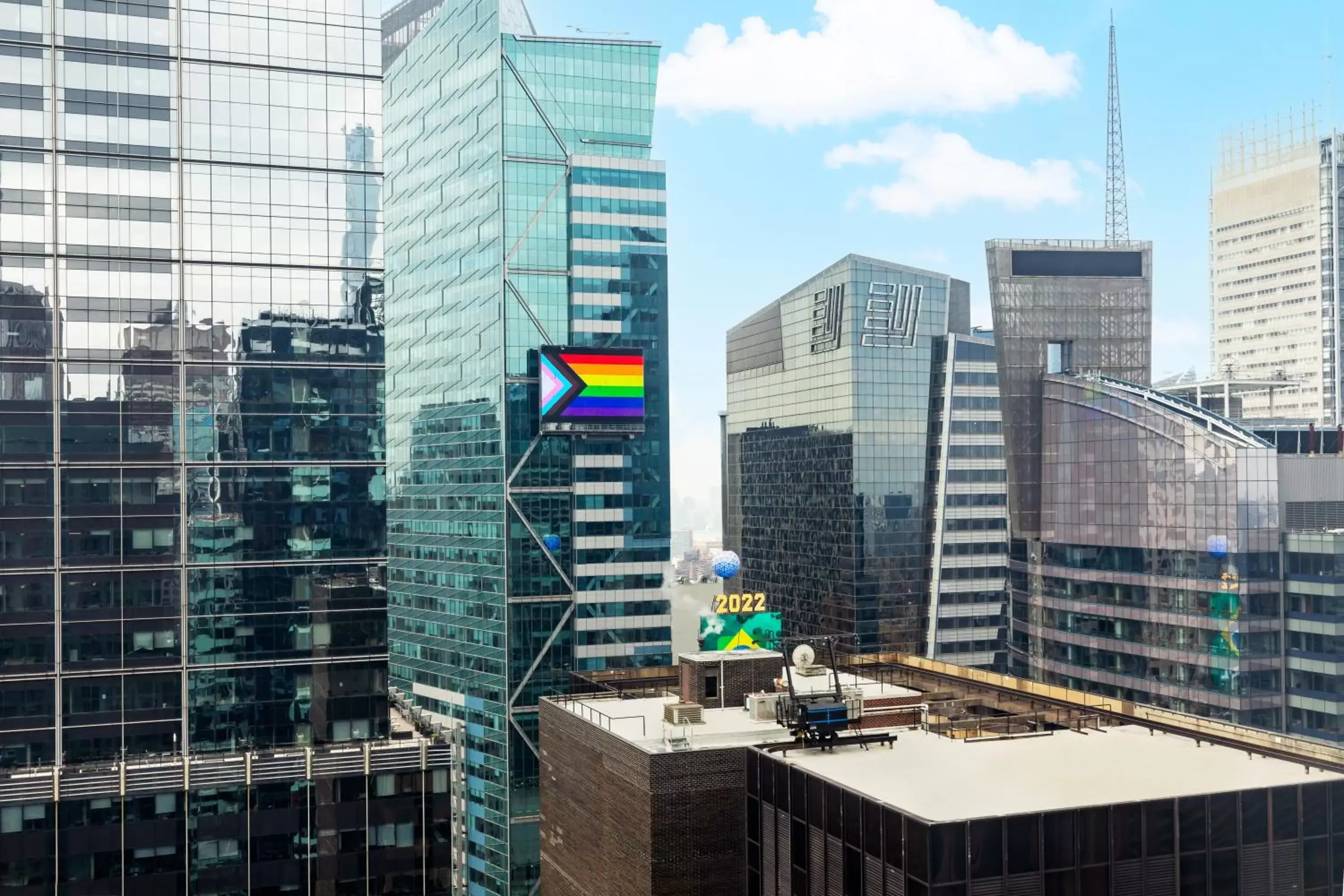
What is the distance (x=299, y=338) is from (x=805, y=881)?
51256 millimetres

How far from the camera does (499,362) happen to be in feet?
423

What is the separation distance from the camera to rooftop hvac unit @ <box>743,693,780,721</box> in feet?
178

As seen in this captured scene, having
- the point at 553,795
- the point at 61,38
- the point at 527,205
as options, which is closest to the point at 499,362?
the point at 527,205

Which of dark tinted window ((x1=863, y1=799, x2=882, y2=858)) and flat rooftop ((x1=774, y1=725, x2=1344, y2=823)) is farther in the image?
flat rooftop ((x1=774, y1=725, x2=1344, y2=823))

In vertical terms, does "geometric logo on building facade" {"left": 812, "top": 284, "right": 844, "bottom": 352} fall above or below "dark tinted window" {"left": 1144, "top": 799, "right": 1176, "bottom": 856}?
above

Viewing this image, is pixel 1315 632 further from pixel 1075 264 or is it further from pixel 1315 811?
pixel 1315 811

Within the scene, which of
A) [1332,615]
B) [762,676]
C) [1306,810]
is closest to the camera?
[1306,810]

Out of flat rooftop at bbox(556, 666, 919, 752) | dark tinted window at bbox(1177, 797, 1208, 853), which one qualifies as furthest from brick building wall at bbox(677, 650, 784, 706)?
dark tinted window at bbox(1177, 797, 1208, 853)

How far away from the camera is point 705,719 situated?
Result: 55156mm

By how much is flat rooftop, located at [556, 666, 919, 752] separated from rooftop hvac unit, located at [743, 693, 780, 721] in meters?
0.34

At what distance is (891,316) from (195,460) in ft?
415

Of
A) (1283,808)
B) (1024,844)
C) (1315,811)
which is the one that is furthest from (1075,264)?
(1024,844)

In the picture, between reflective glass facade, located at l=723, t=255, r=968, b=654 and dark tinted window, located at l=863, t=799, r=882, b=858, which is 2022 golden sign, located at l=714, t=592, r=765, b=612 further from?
reflective glass facade, located at l=723, t=255, r=968, b=654

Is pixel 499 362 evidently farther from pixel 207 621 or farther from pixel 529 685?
pixel 207 621
